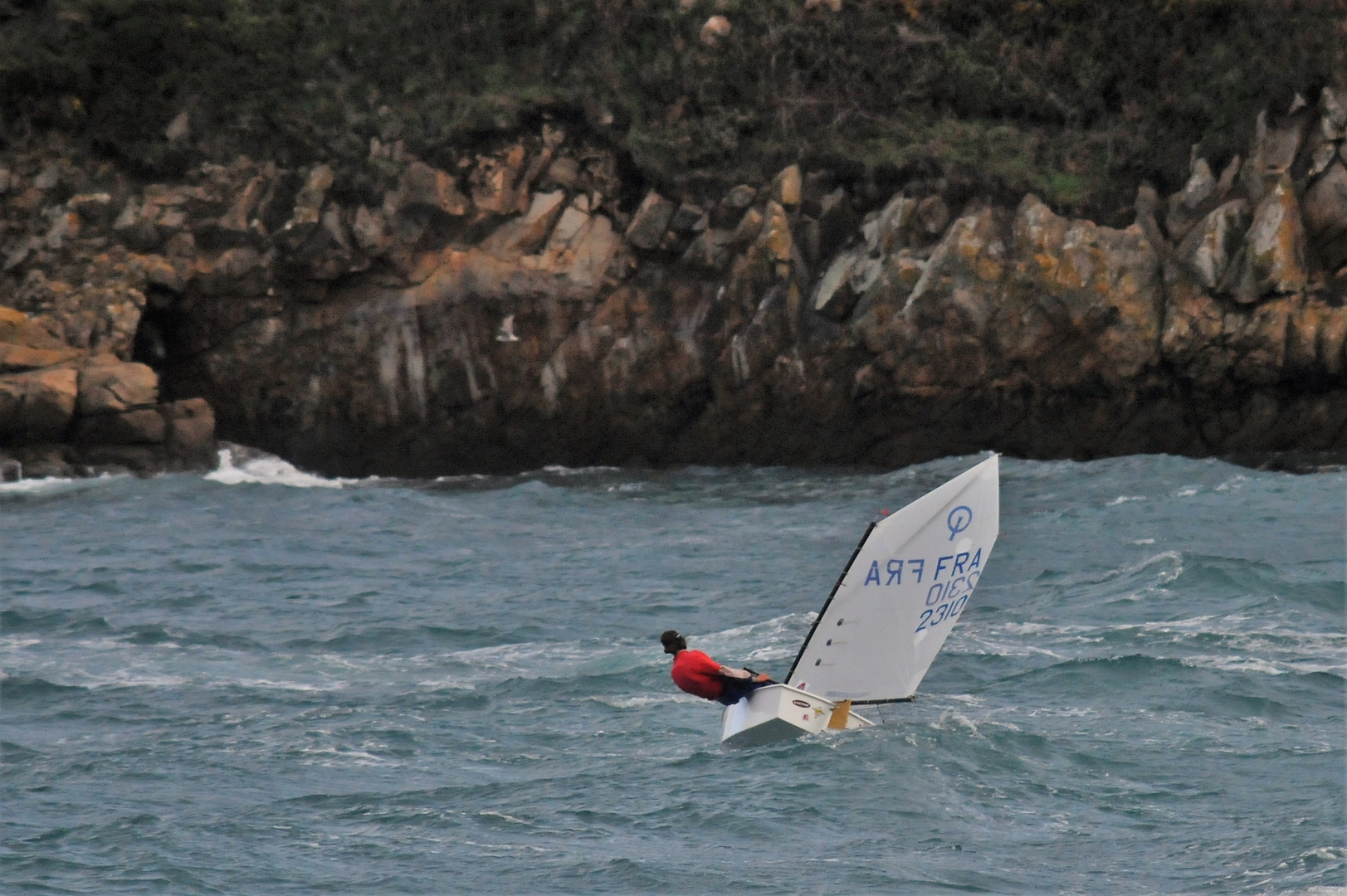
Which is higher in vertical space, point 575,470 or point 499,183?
point 499,183

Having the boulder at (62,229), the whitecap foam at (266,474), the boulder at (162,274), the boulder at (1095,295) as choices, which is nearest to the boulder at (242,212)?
the boulder at (162,274)

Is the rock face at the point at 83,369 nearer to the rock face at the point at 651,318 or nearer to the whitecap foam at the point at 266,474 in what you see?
the rock face at the point at 651,318

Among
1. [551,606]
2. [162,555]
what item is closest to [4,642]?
[162,555]

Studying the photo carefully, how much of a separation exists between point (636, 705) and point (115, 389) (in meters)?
15.3

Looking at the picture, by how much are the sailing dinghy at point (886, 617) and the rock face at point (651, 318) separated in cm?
1377

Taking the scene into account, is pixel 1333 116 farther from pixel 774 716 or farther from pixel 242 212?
pixel 242 212

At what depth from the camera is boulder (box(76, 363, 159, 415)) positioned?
27.7m

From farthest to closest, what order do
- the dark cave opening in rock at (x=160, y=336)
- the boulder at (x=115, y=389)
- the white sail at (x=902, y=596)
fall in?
the dark cave opening in rock at (x=160, y=336)
the boulder at (x=115, y=389)
the white sail at (x=902, y=596)

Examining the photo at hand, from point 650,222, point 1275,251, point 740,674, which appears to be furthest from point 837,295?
point 740,674

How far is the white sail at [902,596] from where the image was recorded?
14.0 meters

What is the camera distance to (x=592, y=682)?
16.5 metres

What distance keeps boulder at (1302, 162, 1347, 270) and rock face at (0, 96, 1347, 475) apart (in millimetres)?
36

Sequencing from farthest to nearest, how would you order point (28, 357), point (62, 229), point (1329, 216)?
1. point (62, 229)
2. point (28, 357)
3. point (1329, 216)

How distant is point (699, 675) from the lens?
13891mm
